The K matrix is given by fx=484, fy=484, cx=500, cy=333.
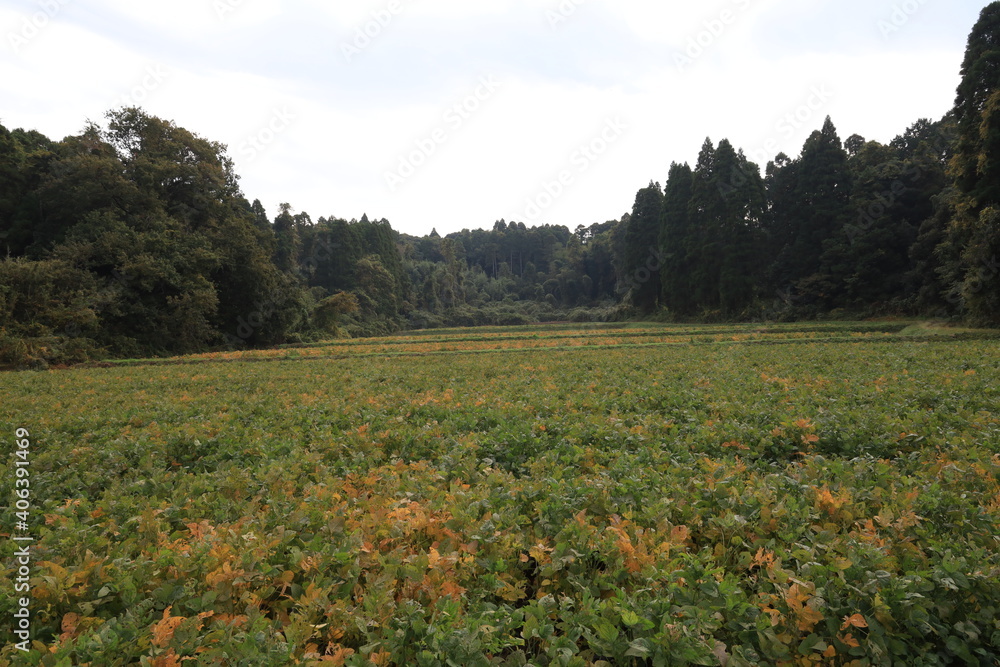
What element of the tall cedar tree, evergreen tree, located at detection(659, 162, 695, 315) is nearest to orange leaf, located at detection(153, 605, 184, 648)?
the tall cedar tree

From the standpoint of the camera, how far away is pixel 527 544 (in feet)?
9.77

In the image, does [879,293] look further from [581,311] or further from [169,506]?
[169,506]

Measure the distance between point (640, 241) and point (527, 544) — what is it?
186 ft

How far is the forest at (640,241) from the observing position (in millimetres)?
22203

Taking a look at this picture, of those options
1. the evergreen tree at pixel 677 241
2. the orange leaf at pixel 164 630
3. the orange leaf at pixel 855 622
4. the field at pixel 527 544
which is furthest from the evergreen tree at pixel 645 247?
the orange leaf at pixel 164 630

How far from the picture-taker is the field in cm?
207

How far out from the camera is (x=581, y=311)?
7225 cm

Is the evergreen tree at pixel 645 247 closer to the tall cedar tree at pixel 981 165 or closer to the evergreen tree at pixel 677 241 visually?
the evergreen tree at pixel 677 241

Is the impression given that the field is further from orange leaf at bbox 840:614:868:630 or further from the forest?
the forest

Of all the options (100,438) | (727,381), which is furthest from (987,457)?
(100,438)

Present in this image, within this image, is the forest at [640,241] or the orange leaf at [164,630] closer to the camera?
the orange leaf at [164,630]

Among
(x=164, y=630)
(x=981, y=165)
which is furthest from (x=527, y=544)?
(x=981, y=165)

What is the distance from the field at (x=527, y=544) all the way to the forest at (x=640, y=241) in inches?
880

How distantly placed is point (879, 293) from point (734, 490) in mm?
42221
